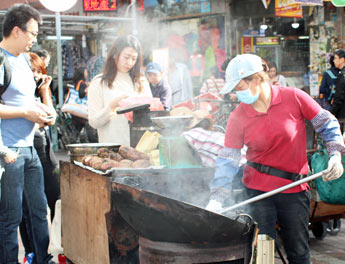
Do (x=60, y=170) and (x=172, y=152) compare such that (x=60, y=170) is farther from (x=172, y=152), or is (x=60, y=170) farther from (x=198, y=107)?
(x=198, y=107)

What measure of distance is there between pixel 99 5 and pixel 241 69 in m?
8.28

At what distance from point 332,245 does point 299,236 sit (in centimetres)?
230

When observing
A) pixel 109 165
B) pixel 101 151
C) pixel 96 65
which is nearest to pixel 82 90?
pixel 96 65

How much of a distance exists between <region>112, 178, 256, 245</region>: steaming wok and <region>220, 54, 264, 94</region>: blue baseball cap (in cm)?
86

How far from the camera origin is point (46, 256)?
4348mm

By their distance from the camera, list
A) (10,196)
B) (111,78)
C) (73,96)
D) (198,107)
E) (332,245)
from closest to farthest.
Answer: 1. (10,196)
2. (111,78)
3. (332,245)
4. (198,107)
5. (73,96)

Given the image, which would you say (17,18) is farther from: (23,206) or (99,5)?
(99,5)

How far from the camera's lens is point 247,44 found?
541 inches

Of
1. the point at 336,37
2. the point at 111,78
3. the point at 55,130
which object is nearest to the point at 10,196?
the point at 111,78

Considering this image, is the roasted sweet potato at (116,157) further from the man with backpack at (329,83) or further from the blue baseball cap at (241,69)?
the man with backpack at (329,83)

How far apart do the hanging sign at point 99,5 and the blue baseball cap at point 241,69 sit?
8.15 meters

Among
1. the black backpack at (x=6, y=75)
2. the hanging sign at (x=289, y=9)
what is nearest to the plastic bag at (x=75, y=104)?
the hanging sign at (x=289, y=9)

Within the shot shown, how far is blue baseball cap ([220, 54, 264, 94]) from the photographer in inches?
126

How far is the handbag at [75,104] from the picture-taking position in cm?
1027
